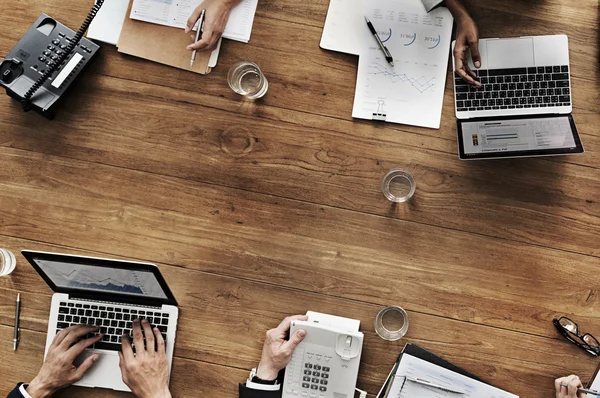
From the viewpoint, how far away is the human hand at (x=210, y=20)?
169 cm

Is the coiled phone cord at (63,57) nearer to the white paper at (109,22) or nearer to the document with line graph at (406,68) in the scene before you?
the white paper at (109,22)

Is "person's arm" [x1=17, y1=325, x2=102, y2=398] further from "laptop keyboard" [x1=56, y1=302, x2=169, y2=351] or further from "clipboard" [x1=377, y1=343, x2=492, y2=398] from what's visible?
"clipboard" [x1=377, y1=343, x2=492, y2=398]

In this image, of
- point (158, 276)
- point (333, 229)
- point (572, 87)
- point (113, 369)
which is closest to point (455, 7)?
point (572, 87)

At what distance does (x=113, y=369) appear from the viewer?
1680 millimetres

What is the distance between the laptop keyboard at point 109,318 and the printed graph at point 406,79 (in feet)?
3.26

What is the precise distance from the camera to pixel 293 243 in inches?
66.9

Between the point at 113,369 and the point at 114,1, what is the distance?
1.15 m

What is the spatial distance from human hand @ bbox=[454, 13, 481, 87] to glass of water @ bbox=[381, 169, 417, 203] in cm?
34

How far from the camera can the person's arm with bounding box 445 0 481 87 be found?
5.41ft

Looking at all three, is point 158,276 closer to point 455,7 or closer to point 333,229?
point 333,229

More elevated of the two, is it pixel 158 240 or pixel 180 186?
pixel 180 186

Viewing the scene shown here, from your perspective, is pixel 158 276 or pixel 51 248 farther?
pixel 51 248

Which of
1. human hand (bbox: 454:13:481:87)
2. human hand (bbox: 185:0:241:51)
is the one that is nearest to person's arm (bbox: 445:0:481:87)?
human hand (bbox: 454:13:481:87)

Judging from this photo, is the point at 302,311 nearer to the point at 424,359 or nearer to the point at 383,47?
the point at 424,359
